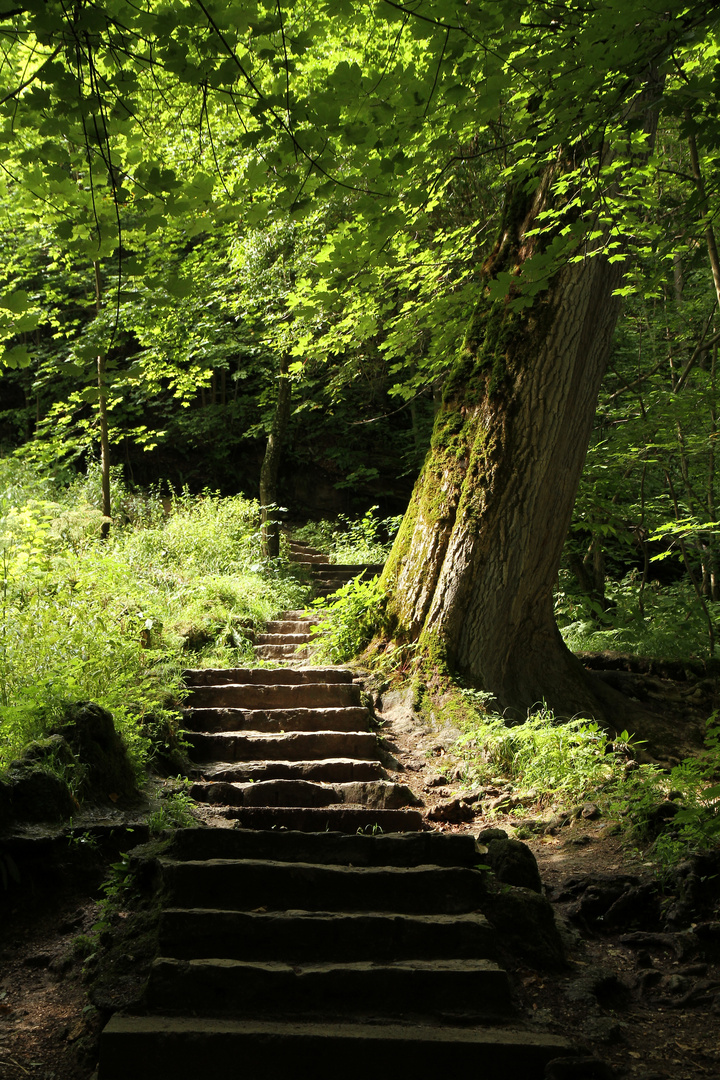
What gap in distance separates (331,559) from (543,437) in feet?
25.5

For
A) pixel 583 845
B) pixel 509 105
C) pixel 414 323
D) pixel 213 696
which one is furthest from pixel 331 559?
pixel 583 845

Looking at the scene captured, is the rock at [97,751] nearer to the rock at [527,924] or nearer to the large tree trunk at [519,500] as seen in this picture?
the rock at [527,924]

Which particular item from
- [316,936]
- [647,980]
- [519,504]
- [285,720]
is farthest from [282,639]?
[647,980]

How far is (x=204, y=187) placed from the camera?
3400 millimetres

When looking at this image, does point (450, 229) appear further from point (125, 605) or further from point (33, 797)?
point (33, 797)

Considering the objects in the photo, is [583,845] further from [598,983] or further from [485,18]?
[485,18]

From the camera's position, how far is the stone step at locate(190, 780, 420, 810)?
4.73 metres

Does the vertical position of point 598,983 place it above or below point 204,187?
below

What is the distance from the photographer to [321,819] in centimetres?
419

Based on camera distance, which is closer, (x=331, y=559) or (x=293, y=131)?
(x=293, y=131)

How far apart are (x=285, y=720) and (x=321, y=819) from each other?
1.80 metres

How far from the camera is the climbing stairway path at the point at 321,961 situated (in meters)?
2.41

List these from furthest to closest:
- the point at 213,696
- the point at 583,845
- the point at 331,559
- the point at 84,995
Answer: the point at 331,559 → the point at 213,696 → the point at 583,845 → the point at 84,995

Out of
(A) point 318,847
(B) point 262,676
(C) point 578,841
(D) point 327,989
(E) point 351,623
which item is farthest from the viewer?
(E) point 351,623
